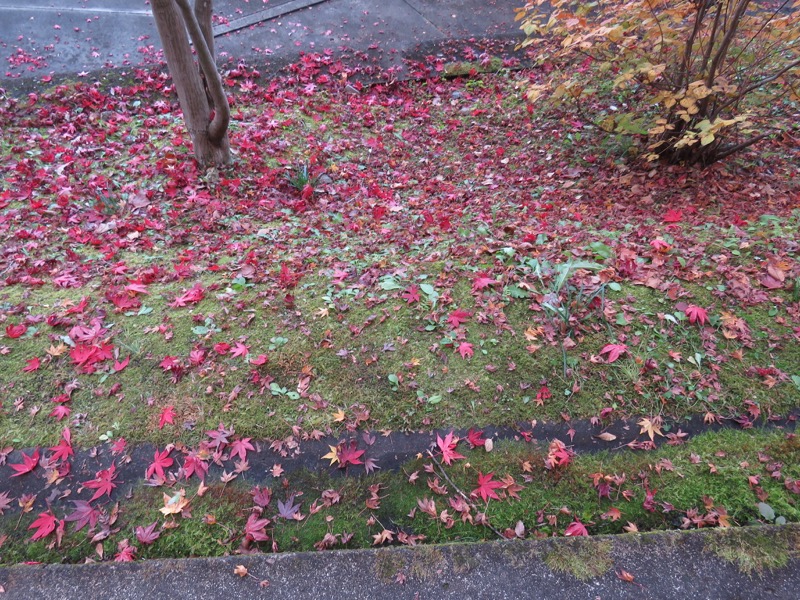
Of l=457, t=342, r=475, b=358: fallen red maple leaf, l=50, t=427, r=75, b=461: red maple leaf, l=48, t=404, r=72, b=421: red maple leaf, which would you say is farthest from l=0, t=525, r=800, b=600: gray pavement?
l=457, t=342, r=475, b=358: fallen red maple leaf

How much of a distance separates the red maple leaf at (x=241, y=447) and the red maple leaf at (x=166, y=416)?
38cm

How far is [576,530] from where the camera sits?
2.07 metres

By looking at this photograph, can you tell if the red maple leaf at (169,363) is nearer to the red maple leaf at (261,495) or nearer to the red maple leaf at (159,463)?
the red maple leaf at (159,463)

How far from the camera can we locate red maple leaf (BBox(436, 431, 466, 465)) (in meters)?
2.32

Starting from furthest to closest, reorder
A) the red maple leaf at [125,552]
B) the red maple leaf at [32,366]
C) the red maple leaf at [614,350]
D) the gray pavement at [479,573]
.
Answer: the red maple leaf at [32,366] < the red maple leaf at [614,350] < the red maple leaf at [125,552] < the gray pavement at [479,573]

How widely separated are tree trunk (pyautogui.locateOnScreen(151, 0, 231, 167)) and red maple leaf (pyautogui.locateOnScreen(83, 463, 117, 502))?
3509 millimetres

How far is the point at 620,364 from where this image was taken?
2641 mm

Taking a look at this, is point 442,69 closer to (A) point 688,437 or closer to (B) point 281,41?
(B) point 281,41

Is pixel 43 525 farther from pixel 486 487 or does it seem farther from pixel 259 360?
pixel 486 487

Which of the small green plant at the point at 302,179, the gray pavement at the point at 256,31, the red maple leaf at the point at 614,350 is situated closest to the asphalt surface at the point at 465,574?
the red maple leaf at the point at 614,350

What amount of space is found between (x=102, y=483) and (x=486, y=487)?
6.00 ft

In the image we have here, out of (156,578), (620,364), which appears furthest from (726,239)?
(156,578)

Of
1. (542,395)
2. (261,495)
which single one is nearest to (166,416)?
(261,495)

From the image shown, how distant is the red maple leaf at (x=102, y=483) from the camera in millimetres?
2227
